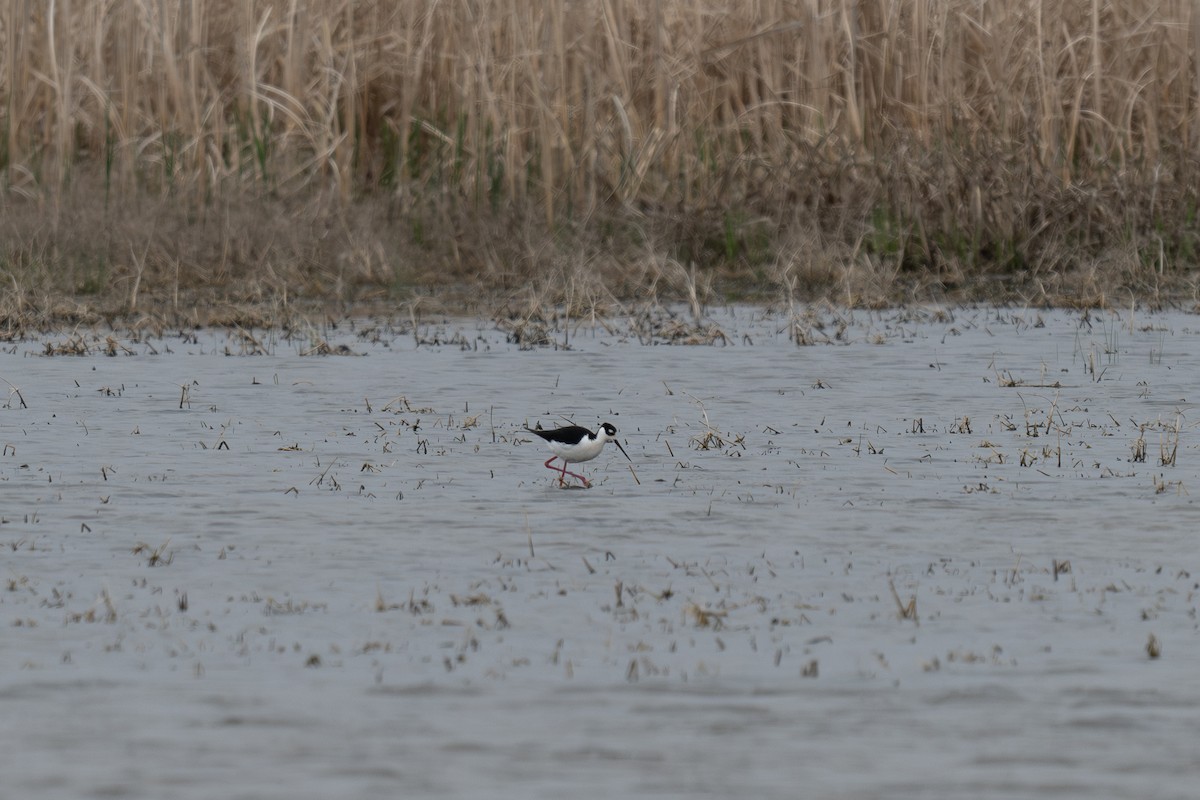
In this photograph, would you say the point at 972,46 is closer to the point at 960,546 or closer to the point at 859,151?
the point at 859,151

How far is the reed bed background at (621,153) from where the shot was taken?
1368 centimetres

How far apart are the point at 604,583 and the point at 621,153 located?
8543 mm

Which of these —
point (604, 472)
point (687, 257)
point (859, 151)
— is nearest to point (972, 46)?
point (859, 151)

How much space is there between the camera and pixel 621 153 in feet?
46.8

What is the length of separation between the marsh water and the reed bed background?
2749 mm

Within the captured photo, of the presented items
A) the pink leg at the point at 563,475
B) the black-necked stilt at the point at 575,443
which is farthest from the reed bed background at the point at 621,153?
the black-necked stilt at the point at 575,443

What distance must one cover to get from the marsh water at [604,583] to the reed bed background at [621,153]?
9.02 ft

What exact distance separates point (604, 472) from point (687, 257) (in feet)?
21.0

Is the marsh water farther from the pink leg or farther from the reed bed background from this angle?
the reed bed background

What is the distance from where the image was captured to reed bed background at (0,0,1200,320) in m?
13.7

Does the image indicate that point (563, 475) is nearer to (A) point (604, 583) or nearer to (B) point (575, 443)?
(B) point (575, 443)

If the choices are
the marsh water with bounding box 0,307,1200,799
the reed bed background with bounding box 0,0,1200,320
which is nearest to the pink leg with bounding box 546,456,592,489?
the marsh water with bounding box 0,307,1200,799

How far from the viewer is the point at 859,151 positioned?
552 inches

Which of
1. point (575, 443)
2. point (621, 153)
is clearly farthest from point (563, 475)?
point (621, 153)
